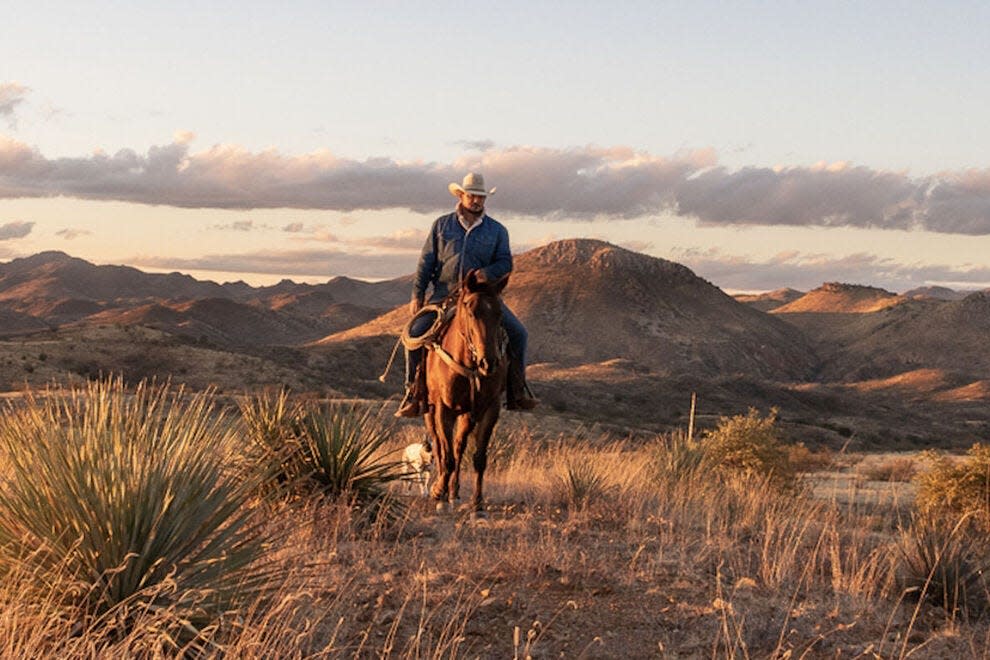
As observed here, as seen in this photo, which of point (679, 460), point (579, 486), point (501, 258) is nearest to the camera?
point (501, 258)

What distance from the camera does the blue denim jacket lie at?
420 inches

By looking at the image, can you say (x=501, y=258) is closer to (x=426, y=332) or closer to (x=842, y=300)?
(x=426, y=332)

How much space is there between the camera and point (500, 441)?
55.1ft

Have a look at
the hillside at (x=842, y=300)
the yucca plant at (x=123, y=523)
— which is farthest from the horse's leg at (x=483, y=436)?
the hillside at (x=842, y=300)

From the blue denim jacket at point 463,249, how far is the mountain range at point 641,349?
32485 millimetres

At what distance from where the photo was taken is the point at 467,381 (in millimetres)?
10289

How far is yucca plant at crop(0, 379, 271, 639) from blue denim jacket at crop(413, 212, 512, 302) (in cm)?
533

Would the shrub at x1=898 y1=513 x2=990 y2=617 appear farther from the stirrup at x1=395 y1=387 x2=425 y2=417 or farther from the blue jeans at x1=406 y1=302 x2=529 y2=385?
the stirrup at x1=395 y1=387 x2=425 y2=417

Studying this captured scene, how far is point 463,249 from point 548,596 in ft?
15.2

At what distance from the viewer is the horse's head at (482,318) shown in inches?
370

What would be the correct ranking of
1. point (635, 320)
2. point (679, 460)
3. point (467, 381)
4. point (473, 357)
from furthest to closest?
point (635, 320) → point (679, 460) → point (467, 381) → point (473, 357)

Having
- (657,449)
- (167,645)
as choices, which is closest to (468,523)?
(167,645)

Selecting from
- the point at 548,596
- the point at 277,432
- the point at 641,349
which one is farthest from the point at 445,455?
the point at 641,349

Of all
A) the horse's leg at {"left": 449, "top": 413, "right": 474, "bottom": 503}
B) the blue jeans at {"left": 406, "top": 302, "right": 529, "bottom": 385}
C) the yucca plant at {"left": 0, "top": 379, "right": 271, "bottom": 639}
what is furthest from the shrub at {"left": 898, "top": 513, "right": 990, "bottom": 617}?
the yucca plant at {"left": 0, "top": 379, "right": 271, "bottom": 639}
